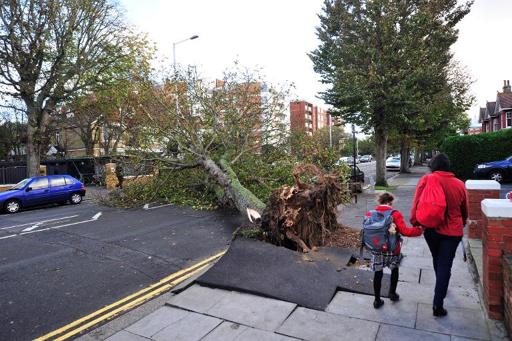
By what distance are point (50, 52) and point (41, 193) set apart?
28.0 feet

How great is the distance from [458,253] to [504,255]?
3.05 m

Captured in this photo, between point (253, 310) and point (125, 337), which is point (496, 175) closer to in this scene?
point (253, 310)

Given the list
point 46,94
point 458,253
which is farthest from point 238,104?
point 46,94

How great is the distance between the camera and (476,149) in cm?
2303

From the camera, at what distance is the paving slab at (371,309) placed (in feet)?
13.4

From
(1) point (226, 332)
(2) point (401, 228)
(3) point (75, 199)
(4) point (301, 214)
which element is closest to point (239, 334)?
(1) point (226, 332)

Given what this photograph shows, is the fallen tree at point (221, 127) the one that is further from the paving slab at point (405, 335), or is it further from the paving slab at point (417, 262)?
the paving slab at point (405, 335)

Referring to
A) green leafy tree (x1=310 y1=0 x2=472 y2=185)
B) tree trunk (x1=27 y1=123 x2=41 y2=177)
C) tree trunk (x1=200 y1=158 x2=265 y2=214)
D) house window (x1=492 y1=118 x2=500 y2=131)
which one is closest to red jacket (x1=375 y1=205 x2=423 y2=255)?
tree trunk (x1=200 y1=158 x2=265 y2=214)

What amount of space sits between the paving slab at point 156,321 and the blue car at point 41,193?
560 inches

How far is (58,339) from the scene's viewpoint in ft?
14.0

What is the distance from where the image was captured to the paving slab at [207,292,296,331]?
4.22 m

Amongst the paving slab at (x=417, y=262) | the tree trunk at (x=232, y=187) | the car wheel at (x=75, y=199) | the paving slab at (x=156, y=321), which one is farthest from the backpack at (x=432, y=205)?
the car wheel at (x=75, y=199)

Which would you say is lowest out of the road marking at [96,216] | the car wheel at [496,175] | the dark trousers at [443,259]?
the road marking at [96,216]

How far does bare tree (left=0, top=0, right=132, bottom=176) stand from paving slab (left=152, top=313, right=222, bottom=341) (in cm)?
1969
